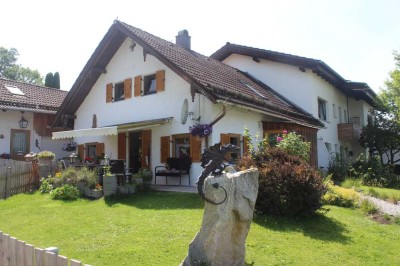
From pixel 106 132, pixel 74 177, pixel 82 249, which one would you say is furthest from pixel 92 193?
pixel 82 249

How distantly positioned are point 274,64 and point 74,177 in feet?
43.5

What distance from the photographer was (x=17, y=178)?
14.0m

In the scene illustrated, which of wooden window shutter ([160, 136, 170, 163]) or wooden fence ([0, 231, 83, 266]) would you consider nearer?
wooden fence ([0, 231, 83, 266])

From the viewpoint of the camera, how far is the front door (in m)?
21.4

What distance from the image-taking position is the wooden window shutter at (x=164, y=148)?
50.7 ft

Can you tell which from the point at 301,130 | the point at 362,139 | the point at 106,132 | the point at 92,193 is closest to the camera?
the point at 92,193

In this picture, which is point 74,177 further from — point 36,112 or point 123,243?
point 36,112

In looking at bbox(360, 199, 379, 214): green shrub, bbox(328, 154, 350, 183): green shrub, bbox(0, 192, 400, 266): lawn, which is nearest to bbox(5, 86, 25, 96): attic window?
bbox(0, 192, 400, 266): lawn

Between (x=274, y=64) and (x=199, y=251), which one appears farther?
(x=274, y=64)

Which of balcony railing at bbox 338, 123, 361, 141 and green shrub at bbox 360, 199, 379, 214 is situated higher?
balcony railing at bbox 338, 123, 361, 141

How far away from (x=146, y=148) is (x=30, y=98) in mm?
11013

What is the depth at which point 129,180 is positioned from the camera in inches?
550

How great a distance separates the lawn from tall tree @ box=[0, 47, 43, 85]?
51.3 meters

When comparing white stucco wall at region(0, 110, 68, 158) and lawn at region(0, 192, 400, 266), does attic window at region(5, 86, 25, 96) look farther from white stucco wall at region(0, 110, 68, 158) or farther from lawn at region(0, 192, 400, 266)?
lawn at region(0, 192, 400, 266)
